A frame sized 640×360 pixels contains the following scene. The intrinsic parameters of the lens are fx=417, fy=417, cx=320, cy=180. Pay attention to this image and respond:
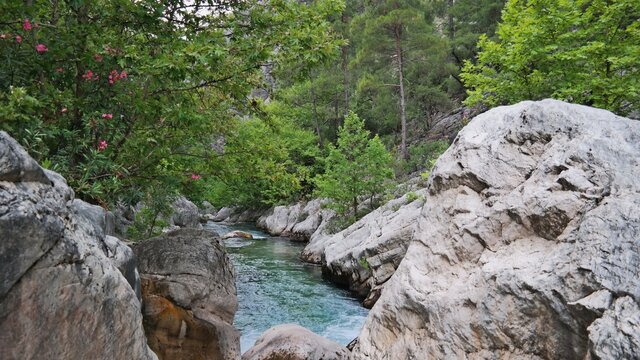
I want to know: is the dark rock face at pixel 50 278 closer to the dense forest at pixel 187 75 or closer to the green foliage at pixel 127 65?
the dense forest at pixel 187 75

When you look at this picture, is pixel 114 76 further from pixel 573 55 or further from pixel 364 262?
pixel 364 262

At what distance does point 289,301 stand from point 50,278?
10.3m

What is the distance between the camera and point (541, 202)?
223 inches

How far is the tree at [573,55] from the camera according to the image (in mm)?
9273

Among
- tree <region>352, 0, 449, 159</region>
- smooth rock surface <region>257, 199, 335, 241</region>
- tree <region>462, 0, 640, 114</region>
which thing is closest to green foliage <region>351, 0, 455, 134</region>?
tree <region>352, 0, 449, 159</region>

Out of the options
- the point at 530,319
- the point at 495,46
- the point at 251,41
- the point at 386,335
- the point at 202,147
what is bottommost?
the point at 386,335

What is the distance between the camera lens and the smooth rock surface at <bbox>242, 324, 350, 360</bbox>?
7.73 meters

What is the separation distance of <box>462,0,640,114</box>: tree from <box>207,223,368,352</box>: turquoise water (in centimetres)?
762

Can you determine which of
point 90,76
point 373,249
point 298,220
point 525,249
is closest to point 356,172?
point 373,249

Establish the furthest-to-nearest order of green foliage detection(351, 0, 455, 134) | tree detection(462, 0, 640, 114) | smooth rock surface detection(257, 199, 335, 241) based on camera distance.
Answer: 1. smooth rock surface detection(257, 199, 335, 241)
2. green foliage detection(351, 0, 455, 134)
3. tree detection(462, 0, 640, 114)

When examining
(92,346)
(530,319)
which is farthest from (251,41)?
(530,319)

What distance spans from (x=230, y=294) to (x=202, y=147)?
3144 mm

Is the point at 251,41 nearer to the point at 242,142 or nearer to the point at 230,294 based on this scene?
the point at 242,142

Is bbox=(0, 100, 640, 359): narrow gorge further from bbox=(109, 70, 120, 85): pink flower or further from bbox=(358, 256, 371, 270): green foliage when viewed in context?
bbox=(358, 256, 371, 270): green foliage
